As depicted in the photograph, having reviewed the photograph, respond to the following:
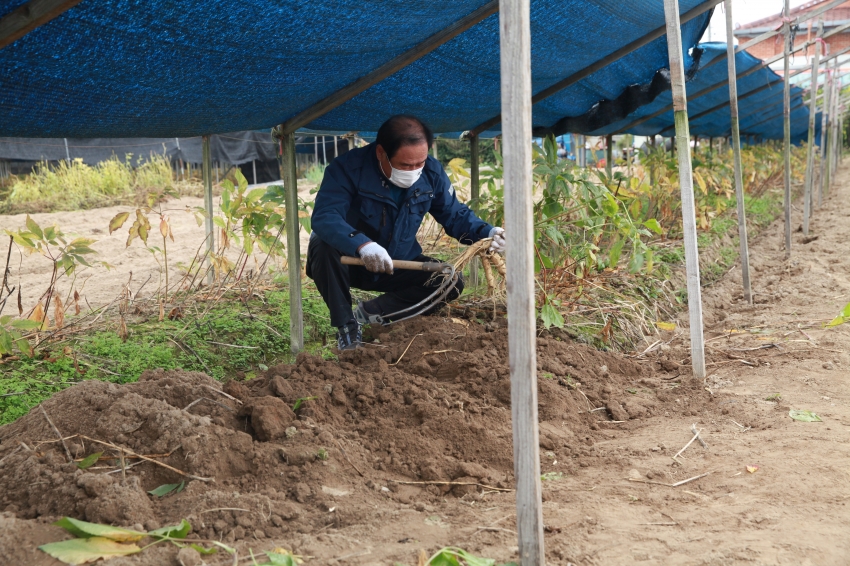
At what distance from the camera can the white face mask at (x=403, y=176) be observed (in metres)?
3.42

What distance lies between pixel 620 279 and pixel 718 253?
256 centimetres

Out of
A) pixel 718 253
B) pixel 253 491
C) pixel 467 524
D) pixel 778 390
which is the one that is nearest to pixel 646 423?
pixel 778 390

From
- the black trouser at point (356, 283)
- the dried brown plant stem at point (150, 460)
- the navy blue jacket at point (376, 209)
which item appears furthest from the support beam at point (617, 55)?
the dried brown plant stem at point (150, 460)

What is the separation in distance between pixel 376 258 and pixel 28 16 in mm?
1634

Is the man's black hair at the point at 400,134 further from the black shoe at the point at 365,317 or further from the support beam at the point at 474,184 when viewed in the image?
the support beam at the point at 474,184

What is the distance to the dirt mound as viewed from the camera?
71.1 inches

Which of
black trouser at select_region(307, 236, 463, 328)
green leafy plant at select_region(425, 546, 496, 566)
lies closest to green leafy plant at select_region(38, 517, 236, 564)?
green leafy plant at select_region(425, 546, 496, 566)

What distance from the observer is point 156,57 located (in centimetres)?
241

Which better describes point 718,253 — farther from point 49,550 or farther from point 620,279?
point 49,550

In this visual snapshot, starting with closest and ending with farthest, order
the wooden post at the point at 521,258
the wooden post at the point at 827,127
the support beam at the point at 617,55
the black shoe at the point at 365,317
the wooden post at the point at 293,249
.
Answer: the wooden post at the point at 521,258 < the wooden post at the point at 293,249 < the black shoe at the point at 365,317 < the support beam at the point at 617,55 < the wooden post at the point at 827,127

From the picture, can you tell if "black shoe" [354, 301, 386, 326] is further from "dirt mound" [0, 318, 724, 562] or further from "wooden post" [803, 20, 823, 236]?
"wooden post" [803, 20, 823, 236]

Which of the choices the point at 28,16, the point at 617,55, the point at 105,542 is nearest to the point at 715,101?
the point at 617,55

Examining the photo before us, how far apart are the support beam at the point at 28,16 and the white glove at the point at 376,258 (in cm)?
157

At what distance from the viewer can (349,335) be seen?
3482mm
